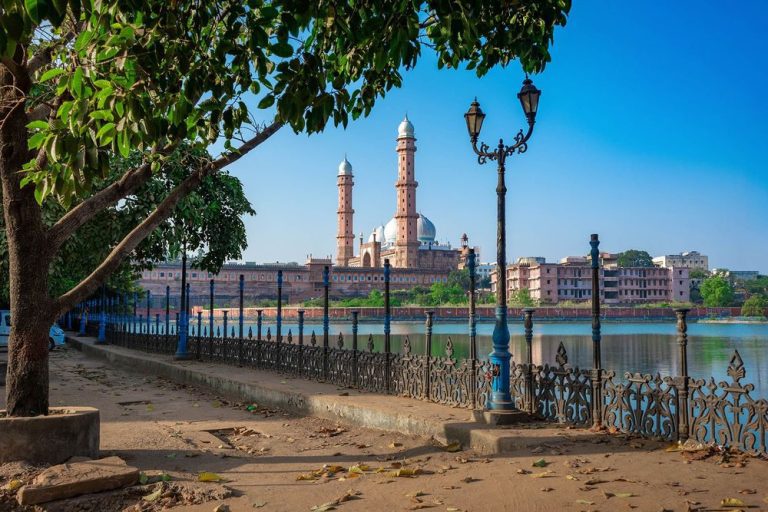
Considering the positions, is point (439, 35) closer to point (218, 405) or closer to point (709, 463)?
point (709, 463)

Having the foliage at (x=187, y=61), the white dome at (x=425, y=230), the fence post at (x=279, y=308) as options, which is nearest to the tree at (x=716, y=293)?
the white dome at (x=425, y=230)

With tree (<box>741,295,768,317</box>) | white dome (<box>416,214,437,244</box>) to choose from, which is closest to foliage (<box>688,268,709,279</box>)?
tree (<box>741,295,768,317</box>)

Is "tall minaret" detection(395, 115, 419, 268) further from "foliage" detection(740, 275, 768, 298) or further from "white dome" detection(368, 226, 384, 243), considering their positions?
"foliage" detection(740, 275, 768, 298)

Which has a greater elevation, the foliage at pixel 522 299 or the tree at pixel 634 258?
the tree at pixel 634 258

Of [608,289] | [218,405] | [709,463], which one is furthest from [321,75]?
[608,289]

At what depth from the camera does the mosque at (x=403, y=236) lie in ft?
313

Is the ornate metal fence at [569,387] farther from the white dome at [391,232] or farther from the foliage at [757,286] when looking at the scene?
the foliage at [757,286]

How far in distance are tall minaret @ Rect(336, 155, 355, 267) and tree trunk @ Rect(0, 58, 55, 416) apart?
9848 centimetres

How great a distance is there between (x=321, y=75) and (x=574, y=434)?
12.5 feet

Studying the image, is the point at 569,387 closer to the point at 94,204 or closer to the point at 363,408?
the point at 363,408

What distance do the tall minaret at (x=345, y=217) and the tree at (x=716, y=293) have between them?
51.4m

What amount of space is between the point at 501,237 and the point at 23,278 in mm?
4431

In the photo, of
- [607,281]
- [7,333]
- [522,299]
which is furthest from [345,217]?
[7,333]

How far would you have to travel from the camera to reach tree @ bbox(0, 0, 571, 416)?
3.85 metres
